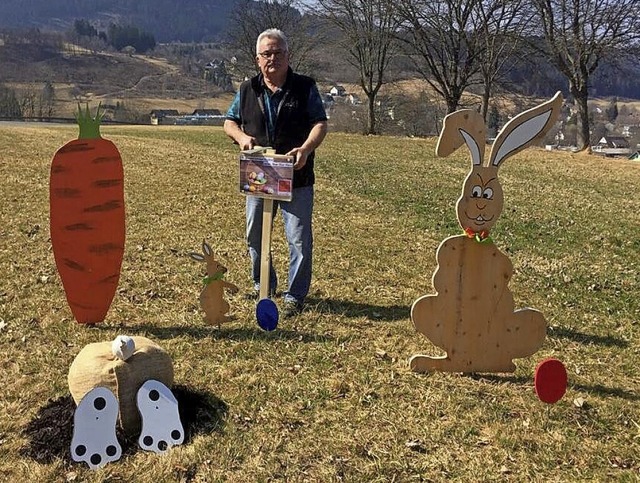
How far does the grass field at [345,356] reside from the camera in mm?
3016

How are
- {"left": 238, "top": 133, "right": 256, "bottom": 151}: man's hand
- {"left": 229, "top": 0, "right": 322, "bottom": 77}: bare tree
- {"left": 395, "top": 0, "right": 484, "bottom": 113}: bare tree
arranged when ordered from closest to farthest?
{"left": 238, "top": 133, "right": 256, "bottom": 151}: man's hand < {"left": 395, "top": 0, "right": 484, "bottom": 113}: bare tree < {"left": 229, "top": 0, "right": 322, "bottom": 77}: bare tree

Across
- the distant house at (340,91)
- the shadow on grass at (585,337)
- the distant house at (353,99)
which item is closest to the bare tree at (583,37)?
the shadow on grass at (585,337)

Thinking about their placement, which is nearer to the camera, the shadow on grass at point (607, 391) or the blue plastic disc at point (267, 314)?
the shadow on grass at point (607, 391)

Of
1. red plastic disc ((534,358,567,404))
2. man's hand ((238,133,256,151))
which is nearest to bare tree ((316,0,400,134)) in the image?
man's hand ((238,133,256,151))

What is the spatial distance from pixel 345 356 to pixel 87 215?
205 cm

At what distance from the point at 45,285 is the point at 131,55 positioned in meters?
162

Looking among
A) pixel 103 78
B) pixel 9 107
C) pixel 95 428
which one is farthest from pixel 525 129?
pixel 103 78

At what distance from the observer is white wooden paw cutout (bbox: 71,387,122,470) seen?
2.87 metres

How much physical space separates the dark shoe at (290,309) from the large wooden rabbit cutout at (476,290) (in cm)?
123

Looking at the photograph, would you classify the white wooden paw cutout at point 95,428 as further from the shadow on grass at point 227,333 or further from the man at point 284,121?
the man at point 284,121

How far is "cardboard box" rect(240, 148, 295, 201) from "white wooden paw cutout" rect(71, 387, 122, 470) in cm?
182

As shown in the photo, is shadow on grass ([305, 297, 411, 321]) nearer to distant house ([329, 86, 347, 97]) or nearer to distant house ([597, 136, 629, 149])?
distant house ([597, 136, 629, 149])

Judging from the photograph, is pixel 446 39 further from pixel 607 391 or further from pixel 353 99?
pixel 353 99

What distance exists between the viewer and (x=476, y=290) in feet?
12.2
